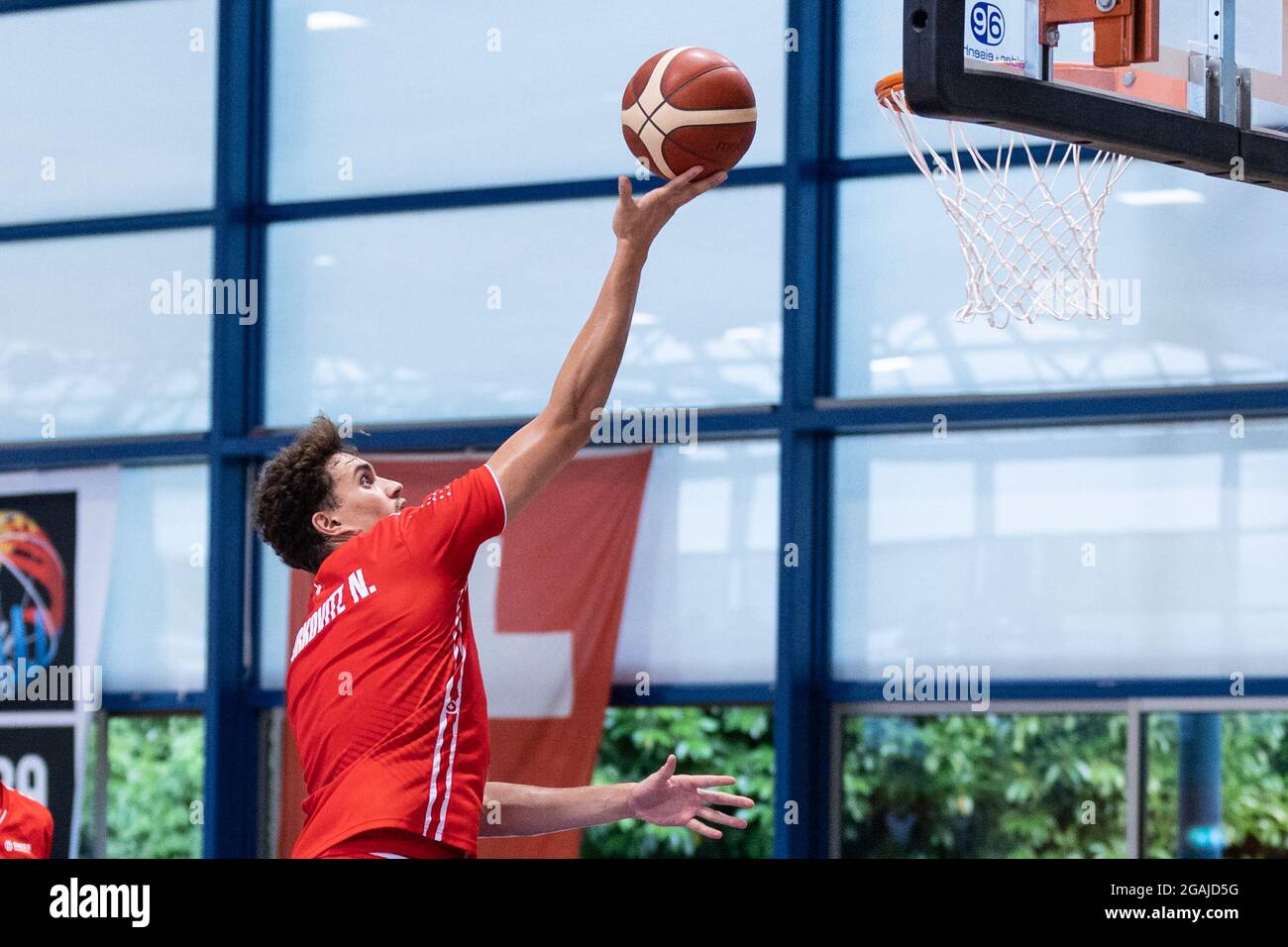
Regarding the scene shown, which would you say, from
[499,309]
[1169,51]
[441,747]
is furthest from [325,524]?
[499,309]

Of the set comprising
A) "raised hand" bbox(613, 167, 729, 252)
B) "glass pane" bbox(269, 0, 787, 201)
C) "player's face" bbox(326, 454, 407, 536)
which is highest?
"glass pane" bbox(269, 0, 787, 201)

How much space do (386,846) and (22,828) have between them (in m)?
1.86

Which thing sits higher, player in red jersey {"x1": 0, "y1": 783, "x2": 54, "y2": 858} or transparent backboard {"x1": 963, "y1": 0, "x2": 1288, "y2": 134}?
transparent backboard {"x1": 963, "y1": 0, "x2": 1288, "y2": 134}

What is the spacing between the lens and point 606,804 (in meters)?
4.55

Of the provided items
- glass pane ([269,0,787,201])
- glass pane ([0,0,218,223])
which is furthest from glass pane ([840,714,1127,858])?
glass pane ([0,0,218,223])

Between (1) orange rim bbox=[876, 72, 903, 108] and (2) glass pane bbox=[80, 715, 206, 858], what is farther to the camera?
(2) glass pane bbox=[80, 715, 206, 858]

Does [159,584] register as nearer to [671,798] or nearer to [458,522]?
[458,522]

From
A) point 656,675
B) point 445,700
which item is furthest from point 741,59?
point 445,700

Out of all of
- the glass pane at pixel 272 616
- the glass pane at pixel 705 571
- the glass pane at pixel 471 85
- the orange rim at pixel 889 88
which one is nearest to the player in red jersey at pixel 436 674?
the orange rim at pixel 889 88

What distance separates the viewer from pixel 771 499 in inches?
318

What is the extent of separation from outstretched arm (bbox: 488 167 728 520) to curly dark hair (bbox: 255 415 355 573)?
66cm

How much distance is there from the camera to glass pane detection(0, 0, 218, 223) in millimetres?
9242

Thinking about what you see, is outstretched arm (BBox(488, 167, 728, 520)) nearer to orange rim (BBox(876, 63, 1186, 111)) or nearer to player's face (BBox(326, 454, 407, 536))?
player's face (BBox(326, 454, 407, 536))
